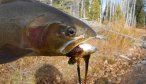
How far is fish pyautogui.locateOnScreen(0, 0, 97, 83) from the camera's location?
2.00 m

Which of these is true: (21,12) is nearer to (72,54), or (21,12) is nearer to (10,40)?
(10,40)

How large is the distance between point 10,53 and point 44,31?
0.21 m

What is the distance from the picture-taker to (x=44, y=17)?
2.06 metres

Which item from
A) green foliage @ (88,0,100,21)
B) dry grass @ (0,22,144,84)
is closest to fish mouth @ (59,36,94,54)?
dry grass @ (0,22,144,84)

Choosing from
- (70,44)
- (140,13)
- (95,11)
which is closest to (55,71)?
(70,44)

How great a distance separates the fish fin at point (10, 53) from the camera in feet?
6.33

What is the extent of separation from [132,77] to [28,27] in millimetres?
8141

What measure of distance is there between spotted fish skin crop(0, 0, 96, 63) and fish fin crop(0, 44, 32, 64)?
0.01m

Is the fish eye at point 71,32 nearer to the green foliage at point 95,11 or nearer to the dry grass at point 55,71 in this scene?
the dry grass at point 55,71

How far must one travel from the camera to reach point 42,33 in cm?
203

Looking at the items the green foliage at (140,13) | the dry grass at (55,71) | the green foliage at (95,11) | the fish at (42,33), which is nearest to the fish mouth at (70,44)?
the fish at (42,33)

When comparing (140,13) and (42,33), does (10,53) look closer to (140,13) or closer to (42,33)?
(42,33)

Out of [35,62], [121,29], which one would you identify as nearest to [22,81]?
[35,62]

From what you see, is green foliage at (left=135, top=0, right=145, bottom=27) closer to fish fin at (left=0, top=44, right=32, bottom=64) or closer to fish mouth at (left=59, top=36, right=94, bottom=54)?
fish mouth at (left=59, top=36, right=94, bottom=54)
